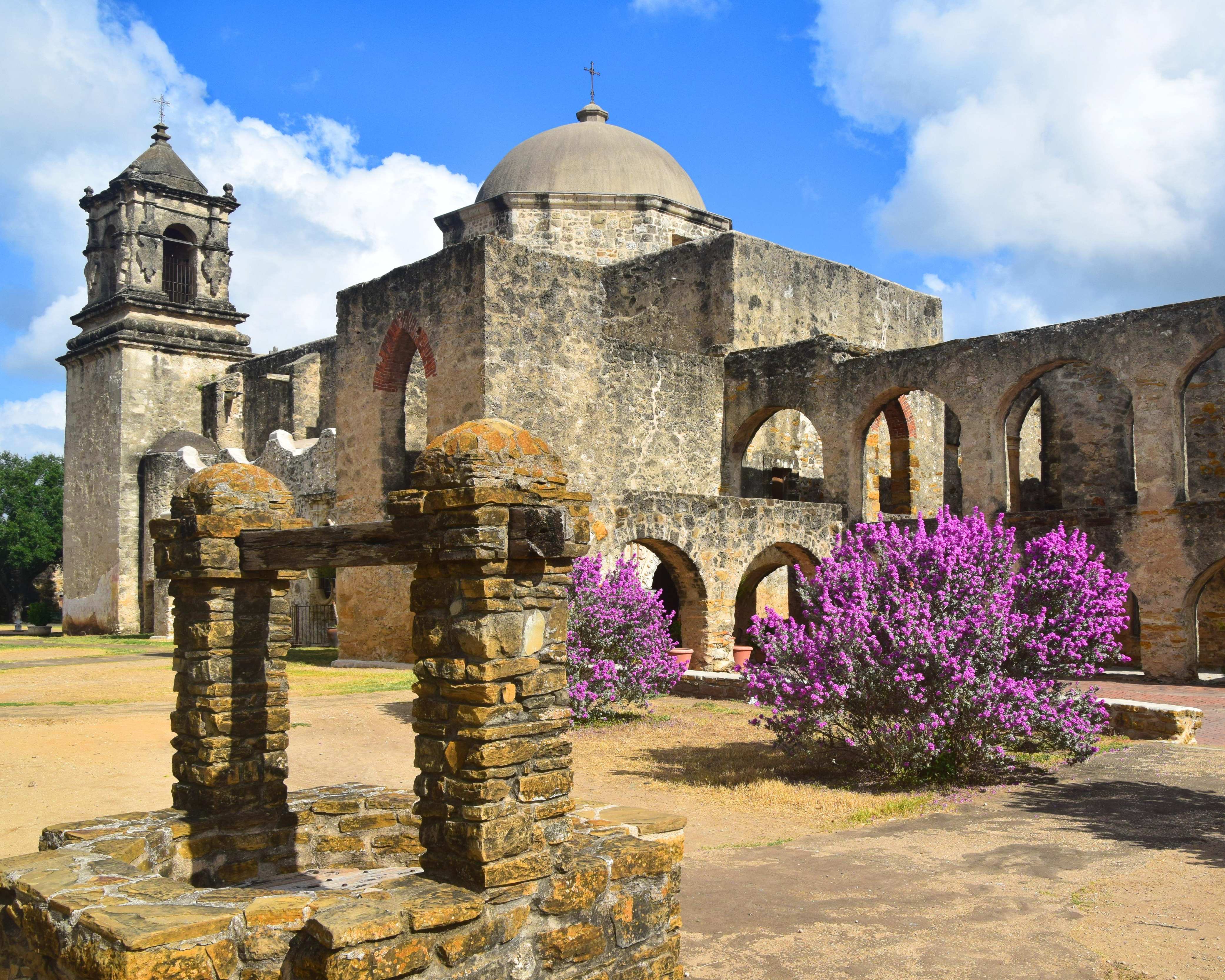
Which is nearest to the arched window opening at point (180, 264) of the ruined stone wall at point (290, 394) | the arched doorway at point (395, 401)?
the ruined stone wall at point (290, 394)

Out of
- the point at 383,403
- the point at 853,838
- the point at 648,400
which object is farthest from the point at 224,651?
the point at 648,400

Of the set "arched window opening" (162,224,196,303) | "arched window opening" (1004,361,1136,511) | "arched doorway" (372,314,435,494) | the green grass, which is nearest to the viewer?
"arched doorway" (372,314,435,494)

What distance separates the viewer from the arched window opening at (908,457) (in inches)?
689

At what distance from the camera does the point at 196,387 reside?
82.9ft

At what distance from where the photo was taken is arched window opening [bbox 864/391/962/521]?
57.4 ft

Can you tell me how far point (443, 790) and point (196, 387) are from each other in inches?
925

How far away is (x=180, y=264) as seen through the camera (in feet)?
86.5

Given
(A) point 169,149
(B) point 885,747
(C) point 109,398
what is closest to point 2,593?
(C) point 109,398

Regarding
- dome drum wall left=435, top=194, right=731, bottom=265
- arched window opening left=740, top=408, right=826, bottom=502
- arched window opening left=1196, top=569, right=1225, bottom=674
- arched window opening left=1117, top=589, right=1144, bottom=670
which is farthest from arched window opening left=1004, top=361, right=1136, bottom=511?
dome drum wall left=435, top=194, right=731, bottom=265

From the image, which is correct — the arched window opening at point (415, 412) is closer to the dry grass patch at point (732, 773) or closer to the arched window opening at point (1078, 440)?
the dry grass patch at point (732, 773)

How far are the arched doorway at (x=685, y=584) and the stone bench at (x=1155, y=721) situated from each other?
5.38m

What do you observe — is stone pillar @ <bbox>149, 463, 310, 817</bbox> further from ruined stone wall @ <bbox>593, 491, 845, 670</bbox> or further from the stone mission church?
ruined stone wall @ <bbox>593, 491, 845, 670</bbox>

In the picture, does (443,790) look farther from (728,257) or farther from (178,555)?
(728,257)

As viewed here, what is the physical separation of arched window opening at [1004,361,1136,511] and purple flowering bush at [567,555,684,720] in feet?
34.9
